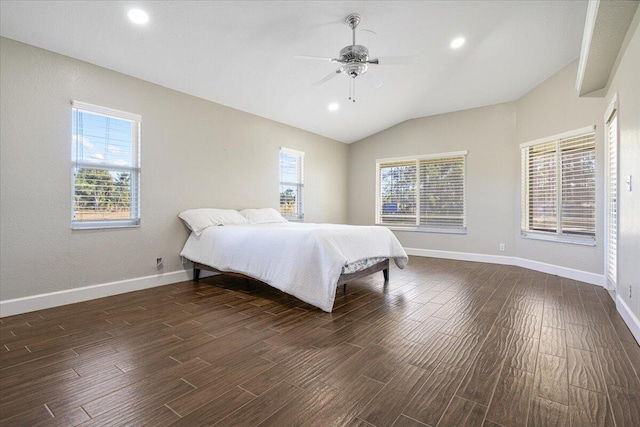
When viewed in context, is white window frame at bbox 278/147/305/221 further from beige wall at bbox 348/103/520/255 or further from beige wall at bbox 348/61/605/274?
beige wall at bbox 348/103/520/255

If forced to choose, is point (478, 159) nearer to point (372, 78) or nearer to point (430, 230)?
point (430, 230)

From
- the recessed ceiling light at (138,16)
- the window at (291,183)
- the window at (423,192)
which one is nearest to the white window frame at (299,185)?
the window at (291,183)

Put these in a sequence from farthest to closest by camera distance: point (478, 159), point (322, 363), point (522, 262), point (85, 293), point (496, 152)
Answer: point (478, 159), point (496, 152), point (522, 262), point (85, 293), point (322, 363)

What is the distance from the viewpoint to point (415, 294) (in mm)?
3619

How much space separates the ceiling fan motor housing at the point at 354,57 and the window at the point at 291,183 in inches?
108

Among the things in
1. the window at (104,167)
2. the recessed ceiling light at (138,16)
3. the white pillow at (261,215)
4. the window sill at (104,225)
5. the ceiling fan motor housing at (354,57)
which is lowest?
the window sill at (104,225)

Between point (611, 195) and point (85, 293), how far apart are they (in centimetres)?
594

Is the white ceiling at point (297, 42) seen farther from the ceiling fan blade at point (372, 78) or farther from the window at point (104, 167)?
the window at point (104, 167)

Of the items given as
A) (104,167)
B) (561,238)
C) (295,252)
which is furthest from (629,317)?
(104,167)

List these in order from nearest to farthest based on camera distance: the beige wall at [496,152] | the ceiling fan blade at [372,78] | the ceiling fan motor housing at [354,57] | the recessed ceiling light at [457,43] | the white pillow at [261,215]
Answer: the ceiling fan motor housing at [354,57], the recessed ceiling light at [457,43], the beige wall at [496,152], the ceiling fan blade at [372,78], the white pillow at [261,215]

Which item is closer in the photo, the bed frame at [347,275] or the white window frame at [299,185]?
the bed frame at [347,275]

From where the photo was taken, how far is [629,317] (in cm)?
260

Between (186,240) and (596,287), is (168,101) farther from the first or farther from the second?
(596,287)

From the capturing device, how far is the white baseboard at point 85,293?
291cm
